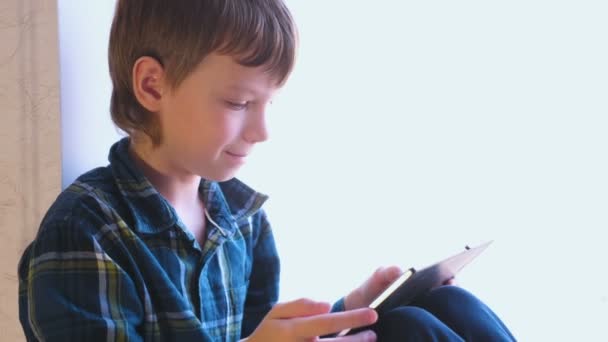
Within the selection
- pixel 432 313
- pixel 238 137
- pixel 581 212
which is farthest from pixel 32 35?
pixel 581 212

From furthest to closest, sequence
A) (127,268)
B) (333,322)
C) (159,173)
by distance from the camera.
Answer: (159,173) → (127,268) → (333,322)

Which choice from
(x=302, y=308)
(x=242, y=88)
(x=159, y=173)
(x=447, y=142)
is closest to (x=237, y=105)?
(x=242, y=88)

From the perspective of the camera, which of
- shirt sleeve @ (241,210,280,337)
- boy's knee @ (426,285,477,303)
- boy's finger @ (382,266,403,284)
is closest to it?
boy's knee @ (426,285,477,303)

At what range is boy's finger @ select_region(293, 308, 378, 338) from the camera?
711 mm

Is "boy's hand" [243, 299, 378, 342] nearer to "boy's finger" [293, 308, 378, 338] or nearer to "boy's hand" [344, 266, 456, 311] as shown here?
"boy's finger" [293, 308, 378, 338]

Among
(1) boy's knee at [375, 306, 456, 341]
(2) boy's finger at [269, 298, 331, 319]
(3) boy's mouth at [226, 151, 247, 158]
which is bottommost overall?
(1) boy's knee at [375, 306, 456, 341]

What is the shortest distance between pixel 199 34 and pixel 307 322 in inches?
14.5

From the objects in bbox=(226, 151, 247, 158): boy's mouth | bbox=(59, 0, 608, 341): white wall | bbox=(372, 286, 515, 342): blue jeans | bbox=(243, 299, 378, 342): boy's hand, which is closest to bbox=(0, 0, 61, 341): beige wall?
bbox=(59, 0, 608, 341): white wall

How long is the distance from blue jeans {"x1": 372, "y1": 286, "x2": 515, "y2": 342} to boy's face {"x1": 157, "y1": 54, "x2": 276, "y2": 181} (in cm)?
28

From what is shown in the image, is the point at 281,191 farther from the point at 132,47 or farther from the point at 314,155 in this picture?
the point at 132,47

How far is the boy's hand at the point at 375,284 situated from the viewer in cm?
95

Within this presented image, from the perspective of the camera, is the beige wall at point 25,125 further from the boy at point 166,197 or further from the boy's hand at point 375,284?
the boy's hand at point 375,284

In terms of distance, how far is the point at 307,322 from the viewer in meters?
0.72

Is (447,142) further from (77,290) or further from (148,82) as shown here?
(77,290)
